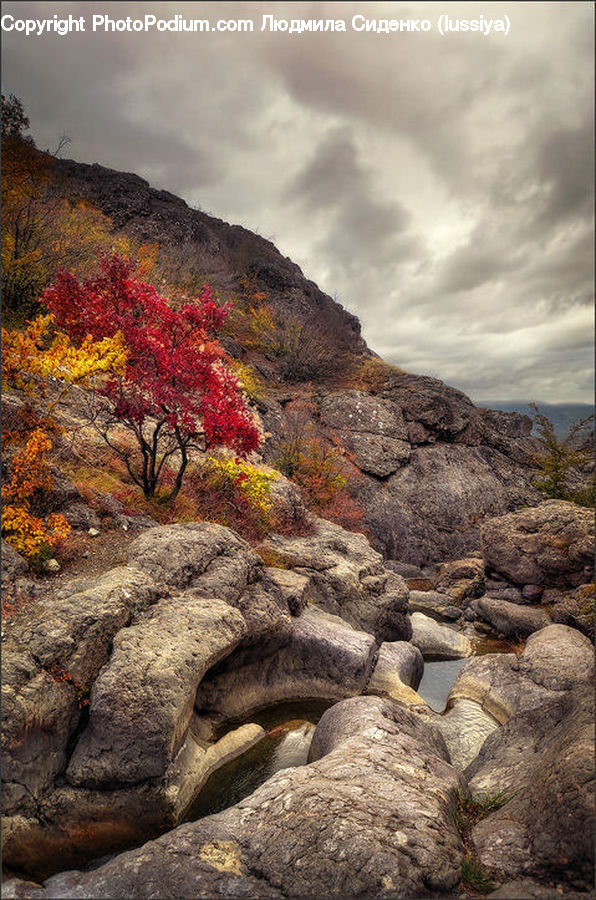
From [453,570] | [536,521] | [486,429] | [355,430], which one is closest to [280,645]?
[536,521]

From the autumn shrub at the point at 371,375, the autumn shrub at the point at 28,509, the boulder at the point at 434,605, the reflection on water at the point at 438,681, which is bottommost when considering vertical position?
the reflection on water at the point at 438,681

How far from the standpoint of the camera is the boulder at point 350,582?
15297 mm

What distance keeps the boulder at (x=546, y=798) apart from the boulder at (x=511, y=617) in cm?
1047

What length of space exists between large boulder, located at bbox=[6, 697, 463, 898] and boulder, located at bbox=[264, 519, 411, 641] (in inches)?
319

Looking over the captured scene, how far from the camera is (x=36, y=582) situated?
8.45 m

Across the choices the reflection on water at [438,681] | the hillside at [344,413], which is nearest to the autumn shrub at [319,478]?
the hillside at [344,413]

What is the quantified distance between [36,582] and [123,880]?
5235mm

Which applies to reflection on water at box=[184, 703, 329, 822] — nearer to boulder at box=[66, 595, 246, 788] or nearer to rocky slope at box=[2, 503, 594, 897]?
rocky slope at box=[2, 503, 594, 897]

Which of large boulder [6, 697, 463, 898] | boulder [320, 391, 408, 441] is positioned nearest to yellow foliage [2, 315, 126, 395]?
large boulder [6, 697, 463, 898]

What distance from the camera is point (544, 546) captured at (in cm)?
1964

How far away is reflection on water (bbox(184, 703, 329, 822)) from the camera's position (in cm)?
804

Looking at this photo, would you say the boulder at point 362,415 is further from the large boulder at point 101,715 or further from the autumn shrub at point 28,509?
the large boulder at point 101,715

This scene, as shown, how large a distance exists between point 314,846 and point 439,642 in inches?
540

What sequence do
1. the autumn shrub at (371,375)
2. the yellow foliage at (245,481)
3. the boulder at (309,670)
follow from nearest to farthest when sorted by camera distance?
the boulder at (309,670)
the yellow foliage at (245,481)
the autumn shrub at (371,375)
